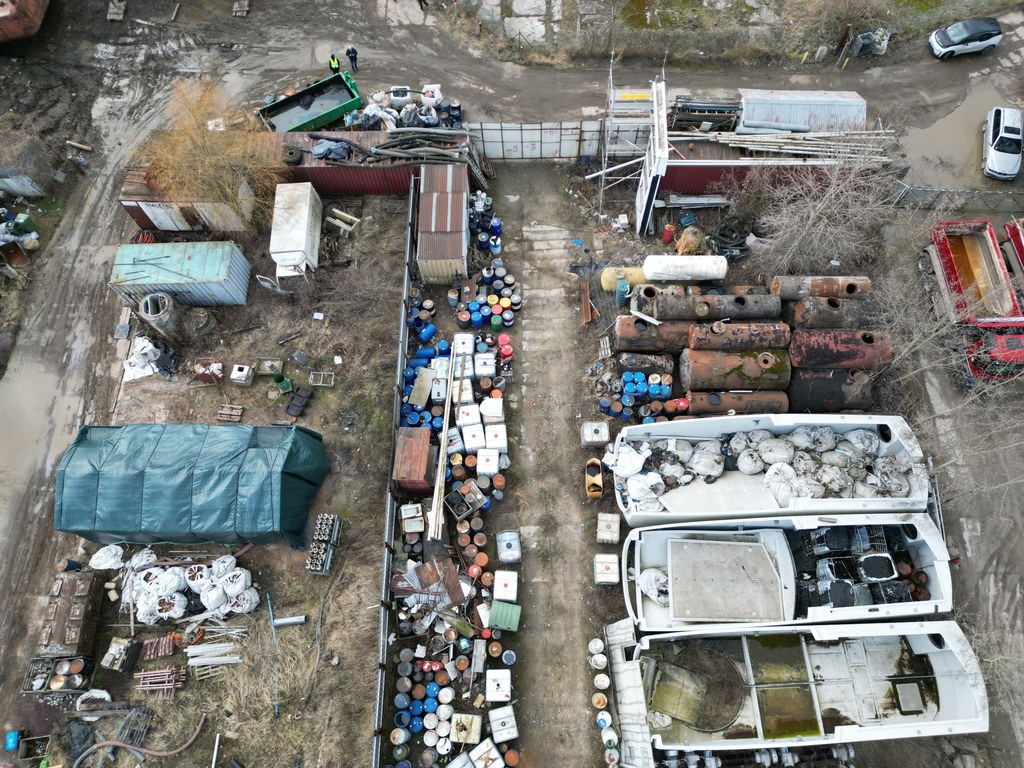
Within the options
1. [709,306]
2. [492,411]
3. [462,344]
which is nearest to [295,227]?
[462,344]

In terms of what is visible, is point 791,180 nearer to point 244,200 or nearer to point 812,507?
point 812,507

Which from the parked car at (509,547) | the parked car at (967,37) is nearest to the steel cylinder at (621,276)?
the parked car at (509,547)

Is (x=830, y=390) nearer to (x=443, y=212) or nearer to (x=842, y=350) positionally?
(x=842, y=350)

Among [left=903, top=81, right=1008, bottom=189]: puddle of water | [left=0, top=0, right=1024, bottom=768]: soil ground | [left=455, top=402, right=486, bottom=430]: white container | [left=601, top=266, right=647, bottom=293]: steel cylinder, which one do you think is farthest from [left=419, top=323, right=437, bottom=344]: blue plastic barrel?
[left=903, top=81, right=1008, bottom=189]: puddle of water

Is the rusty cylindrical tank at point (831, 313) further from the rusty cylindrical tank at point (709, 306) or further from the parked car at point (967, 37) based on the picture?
the parked car at point (967, 37)

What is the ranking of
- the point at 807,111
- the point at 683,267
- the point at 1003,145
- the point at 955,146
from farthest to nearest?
the point at 955,146 < the point at 1003,145 < the point at 807,111 < the point at 683,267
